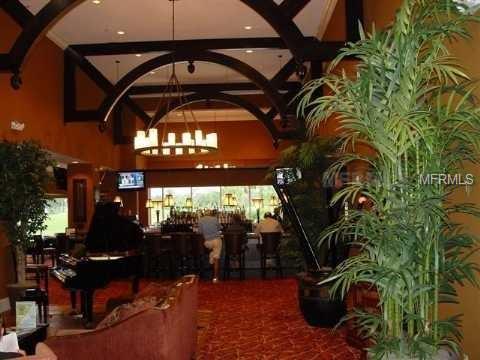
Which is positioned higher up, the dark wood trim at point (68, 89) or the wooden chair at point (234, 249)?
the dark wood trim at point (68, 89)

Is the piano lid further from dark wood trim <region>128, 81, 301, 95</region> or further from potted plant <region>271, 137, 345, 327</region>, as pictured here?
dark wood trim <region>128, 81, 301, 95</region>

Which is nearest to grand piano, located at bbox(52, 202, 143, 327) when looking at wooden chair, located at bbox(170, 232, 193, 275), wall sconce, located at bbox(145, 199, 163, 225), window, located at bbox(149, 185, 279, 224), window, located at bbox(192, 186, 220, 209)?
wooden chair, located at bbox(170, 232, 193, 275)

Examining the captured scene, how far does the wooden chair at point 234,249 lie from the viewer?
12.0m

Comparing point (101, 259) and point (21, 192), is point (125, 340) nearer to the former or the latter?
point (101, 259)

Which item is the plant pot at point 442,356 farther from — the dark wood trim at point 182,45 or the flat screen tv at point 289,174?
the dark wood trim at point 182,45

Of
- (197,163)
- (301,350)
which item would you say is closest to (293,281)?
(301,350)

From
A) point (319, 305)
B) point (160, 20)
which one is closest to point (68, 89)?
point (160, 20)

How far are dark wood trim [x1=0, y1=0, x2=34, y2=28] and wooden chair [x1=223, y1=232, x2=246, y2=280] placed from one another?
219 inches

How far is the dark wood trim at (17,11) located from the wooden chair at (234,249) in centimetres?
556

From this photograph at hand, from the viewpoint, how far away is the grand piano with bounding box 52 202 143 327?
752 centimetres

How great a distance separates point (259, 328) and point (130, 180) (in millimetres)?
11146

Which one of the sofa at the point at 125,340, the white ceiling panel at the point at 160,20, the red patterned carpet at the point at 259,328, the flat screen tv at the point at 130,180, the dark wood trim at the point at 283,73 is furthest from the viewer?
the flat screen tv at the point at 130,180

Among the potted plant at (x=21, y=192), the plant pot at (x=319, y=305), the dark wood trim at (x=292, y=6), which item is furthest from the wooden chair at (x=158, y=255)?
the dark wood trim at (x=292, y=6)

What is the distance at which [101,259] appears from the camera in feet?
25.5
